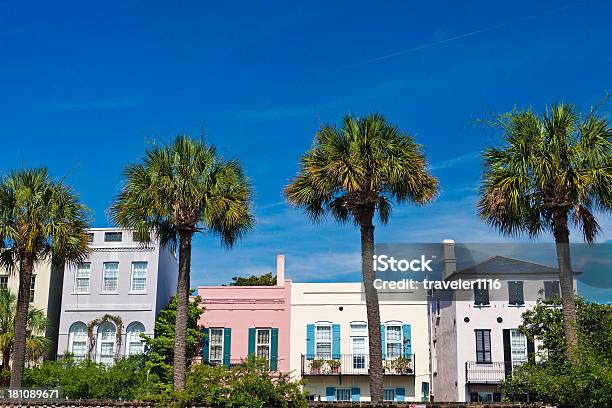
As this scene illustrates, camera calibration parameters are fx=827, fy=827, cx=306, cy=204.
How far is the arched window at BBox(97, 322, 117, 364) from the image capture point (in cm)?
3841

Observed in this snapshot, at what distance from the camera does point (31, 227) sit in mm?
26375

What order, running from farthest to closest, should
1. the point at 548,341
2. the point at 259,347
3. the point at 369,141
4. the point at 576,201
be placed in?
the point at 259,347 → the point at 548,341 → the point at 369,141 → the point at 576,201

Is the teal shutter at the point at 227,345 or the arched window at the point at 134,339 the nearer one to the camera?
the arched window at the point at 134,339

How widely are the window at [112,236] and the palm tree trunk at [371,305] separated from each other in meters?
17.9

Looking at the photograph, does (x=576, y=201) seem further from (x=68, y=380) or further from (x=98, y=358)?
(x=98, y=358)

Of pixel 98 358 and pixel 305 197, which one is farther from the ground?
pixel 305 197

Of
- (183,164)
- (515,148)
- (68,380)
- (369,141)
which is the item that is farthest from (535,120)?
(68,380)

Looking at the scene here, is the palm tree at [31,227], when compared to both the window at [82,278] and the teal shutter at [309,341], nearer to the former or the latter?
the window at [82,278]

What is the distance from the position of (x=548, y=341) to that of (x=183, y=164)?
15353mm

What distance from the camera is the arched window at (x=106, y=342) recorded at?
1512 inches

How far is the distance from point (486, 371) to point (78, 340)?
18.9m

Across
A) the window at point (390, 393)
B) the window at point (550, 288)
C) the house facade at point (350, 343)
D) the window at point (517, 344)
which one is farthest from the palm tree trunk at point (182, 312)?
the window at point (550, 288)

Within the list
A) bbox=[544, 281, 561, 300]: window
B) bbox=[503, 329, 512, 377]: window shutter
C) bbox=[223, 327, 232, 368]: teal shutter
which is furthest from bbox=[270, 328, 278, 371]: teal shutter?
bbox=[544, 281, 561, 300]: window

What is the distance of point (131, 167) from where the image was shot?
85.4 feet
